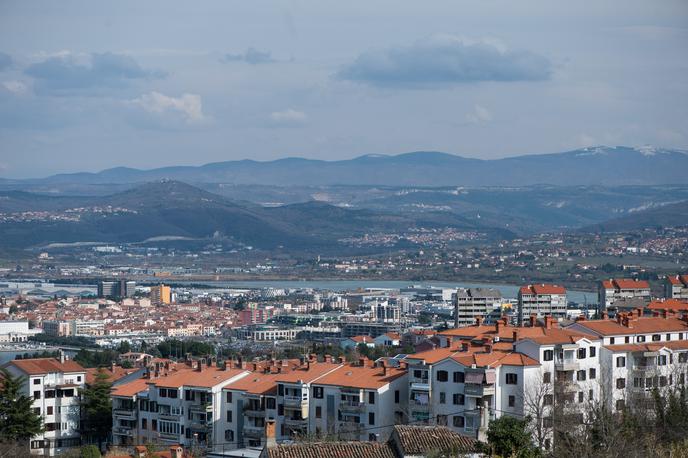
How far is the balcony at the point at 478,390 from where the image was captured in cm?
2389

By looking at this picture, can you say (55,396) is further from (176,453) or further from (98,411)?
(176,453)

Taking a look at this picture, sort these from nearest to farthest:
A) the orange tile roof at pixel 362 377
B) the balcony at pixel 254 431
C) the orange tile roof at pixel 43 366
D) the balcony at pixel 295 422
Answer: the orange tile roof at pixel 362 377, the balcony at pixel 295 422, the balcony at pixel 254 431, the orange tile roof at pixel 43 366

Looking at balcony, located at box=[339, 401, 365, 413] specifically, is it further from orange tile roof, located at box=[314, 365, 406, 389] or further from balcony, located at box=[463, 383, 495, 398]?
balcony, located at box=[463, 383, 495, 398]

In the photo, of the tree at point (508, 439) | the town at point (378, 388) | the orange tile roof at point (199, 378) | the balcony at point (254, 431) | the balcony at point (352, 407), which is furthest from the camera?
the orange tile roof at point (199, 378)

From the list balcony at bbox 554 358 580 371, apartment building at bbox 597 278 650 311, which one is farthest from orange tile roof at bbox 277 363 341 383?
apartment building at bbox 597 278 650 311

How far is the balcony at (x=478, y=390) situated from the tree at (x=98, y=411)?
7.85m

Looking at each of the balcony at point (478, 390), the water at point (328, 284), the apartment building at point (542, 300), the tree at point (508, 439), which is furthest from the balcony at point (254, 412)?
the water at point (328, 284)

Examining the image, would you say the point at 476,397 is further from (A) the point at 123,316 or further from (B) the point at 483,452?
(A) the point at 123,316

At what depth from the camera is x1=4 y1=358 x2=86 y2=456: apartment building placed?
29.1 m

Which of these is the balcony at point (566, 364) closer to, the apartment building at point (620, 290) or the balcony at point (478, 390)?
the balcony at point (478, 390)

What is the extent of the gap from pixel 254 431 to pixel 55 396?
5427mm

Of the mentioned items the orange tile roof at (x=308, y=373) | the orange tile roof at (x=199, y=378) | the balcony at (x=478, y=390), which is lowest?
the orange tile roof at (x=199, y=378)

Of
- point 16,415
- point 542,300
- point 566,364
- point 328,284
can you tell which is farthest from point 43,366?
point 328,284

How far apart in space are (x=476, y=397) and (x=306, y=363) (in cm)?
481
